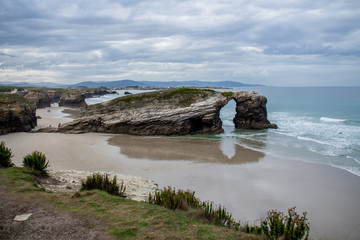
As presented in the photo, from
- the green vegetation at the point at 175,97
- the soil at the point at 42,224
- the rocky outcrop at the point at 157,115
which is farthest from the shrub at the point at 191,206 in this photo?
the green vegetation at the point at 175,97

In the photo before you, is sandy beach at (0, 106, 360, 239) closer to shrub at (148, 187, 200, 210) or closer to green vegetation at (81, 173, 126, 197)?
shrub at (148, 187, 200, 210)

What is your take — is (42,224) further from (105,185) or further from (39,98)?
(39,98)

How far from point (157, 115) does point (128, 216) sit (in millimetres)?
22302

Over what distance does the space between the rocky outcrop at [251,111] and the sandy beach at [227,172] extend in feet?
31.7

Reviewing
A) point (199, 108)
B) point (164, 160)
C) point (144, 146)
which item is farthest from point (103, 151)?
point (199, 108)


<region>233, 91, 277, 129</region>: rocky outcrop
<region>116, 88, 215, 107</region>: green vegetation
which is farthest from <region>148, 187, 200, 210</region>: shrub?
<region>233, 91, 277, 129</region>: rocky outcrop

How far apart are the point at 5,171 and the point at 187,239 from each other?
926 cm

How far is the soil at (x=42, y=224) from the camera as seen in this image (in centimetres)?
709

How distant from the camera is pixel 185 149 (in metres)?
23.0

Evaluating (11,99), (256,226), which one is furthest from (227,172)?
(11,99)

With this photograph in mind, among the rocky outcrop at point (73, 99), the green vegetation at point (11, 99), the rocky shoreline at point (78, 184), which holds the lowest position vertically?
the rocky shoreline at point (78, 184)

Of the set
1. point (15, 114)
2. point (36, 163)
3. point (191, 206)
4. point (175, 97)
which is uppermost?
point (175, 97)

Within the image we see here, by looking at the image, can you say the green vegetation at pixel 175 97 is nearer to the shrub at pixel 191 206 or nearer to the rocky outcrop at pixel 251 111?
the rocky outcrop at pixel 251 111

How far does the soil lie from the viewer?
7090mm
